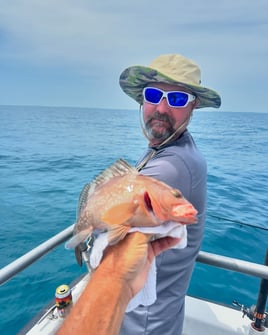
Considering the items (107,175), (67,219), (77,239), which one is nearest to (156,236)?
(77,239)

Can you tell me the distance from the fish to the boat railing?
810 mm

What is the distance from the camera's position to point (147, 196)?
3.83 feet

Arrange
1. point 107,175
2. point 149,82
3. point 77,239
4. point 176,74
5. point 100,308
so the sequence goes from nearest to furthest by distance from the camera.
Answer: point 100,308, point 77,239, point 107,175, point 176,74, point 149,82

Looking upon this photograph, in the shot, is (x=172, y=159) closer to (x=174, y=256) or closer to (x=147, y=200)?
(x=147, y=200)

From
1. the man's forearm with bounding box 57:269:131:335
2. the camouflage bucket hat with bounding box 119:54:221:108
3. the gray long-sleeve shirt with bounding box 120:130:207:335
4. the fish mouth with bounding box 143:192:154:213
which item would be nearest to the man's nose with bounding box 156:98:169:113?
the camouflage bucket hat with bounding box 119:54:221:108

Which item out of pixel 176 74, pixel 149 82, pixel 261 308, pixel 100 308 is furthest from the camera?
pixel 261 308

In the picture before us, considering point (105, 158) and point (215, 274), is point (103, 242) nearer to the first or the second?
point (215, 274)

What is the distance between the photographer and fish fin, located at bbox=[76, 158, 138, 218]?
4.79 feet

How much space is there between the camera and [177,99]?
2078 millimetres

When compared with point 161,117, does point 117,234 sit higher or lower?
lower

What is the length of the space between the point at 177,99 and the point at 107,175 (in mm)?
903

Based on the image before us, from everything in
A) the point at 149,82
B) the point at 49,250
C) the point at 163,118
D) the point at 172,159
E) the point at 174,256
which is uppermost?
the point at 149,82

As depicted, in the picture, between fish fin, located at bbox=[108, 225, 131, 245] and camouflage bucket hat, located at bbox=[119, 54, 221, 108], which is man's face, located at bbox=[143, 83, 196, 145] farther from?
fish fin, located at bbox=[108, 225, 131, 245]

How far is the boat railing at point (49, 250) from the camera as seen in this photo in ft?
6.15
